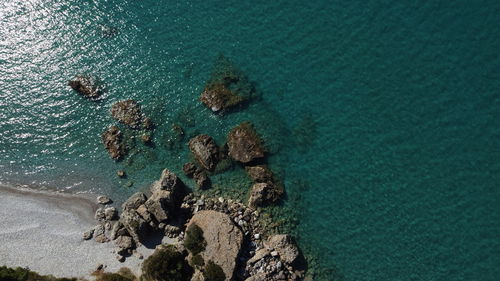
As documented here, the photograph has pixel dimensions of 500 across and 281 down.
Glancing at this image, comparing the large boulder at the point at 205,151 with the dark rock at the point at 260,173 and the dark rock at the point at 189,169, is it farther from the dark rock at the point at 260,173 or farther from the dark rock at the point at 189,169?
the dark rock at the point at 260,173

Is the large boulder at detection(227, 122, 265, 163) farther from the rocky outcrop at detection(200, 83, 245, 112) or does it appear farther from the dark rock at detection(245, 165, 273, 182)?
the rocky outcrop at detection(200, 83, 245, 112)

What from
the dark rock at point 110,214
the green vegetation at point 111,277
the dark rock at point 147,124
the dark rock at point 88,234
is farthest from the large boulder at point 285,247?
the dark rock at point 147,124

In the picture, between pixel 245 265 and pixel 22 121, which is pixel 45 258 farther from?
pixel 245 265

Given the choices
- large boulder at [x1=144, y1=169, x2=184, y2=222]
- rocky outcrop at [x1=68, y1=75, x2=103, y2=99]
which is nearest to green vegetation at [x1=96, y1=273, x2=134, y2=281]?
large boulder at [x1=144, y1=169, x2=184, y2=222]

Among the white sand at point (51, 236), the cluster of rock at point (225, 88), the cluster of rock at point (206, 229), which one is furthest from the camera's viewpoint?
the cluster of rock at point (225, 88)

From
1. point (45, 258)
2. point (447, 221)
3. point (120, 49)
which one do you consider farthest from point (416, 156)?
point (45, 258)
